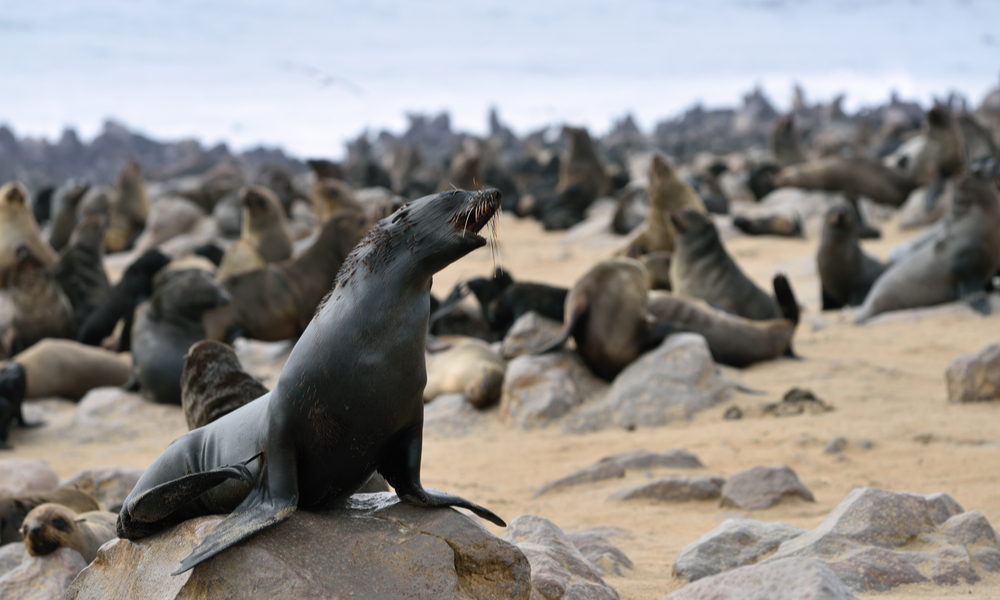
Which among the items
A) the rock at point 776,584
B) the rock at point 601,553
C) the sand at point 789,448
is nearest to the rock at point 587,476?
the sand at point 789,448

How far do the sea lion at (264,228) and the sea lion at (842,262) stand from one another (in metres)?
6.83

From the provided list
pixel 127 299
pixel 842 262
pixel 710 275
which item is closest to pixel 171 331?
pixel 127 299

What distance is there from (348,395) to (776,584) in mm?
1258

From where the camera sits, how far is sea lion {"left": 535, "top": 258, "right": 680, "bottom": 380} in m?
7.07

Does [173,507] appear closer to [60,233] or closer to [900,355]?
[900,355]

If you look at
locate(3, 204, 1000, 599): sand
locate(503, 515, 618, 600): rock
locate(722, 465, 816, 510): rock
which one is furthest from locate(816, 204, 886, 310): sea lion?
locate(503, 515, 618, 600): rock

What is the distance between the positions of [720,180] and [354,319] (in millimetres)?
21406

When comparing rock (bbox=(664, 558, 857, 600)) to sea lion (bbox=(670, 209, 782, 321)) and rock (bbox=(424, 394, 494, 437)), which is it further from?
sea lion (bbox=(670, 209, 782, 321))

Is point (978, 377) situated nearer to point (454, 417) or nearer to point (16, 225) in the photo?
point (454, 417)

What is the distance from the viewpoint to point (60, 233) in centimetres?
1638

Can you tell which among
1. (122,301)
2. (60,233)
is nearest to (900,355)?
(122,301)

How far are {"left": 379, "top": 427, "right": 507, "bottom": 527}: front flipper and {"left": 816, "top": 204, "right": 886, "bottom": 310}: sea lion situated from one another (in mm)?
8714

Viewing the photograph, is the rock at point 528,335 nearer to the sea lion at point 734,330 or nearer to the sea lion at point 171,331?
the sea lion at point 734,330

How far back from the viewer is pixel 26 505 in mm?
4355
